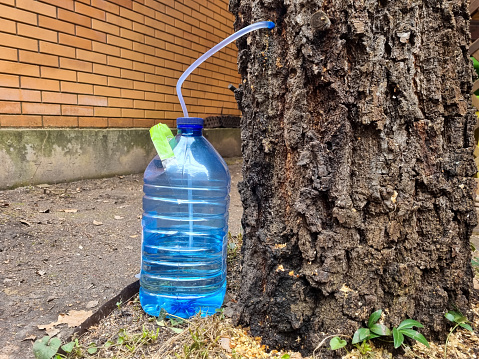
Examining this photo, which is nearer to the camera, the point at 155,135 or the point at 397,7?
the point at 397,7

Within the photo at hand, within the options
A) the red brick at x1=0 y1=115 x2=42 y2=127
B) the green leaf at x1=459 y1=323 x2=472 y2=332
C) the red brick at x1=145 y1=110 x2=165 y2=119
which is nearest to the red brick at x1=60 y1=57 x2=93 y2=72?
the red brick at x1=0 y1=115 x2=42 y2=127

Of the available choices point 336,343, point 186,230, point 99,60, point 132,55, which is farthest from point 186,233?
point 132,55

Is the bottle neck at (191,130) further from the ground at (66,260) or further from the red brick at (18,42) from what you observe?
the red brick at (18,42)

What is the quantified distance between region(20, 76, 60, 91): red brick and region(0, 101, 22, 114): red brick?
0.20 meters

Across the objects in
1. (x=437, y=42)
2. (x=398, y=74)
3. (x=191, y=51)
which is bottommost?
(x=398, y=74)

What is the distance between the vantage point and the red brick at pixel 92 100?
13.3 feet

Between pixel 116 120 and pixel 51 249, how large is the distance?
8.10 ft

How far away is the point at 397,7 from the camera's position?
1154 mm

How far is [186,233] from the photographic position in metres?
2.07

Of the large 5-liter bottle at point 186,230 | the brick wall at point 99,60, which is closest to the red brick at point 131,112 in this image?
the brick wall at point 99,60

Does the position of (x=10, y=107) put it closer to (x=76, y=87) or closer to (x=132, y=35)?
(x=76, y=87)

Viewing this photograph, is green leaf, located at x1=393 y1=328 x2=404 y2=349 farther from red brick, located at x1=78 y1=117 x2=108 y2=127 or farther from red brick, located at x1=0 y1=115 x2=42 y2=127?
red brick, located at x1=78 y1=117 x2=108 y2=127

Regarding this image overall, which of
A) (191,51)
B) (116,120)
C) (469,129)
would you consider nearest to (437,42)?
(469,129)

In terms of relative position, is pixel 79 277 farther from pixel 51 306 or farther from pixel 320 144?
pixel 320 144
